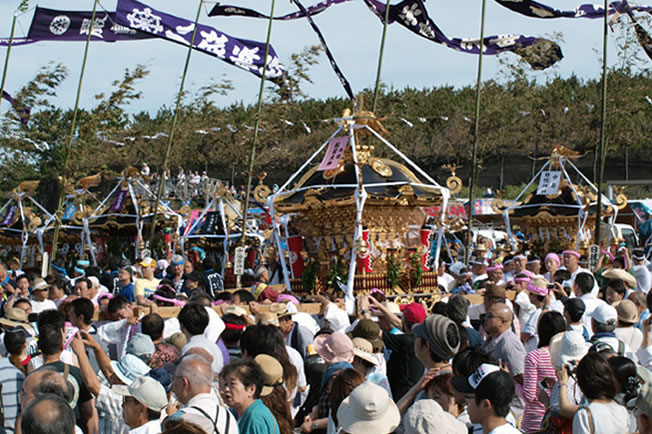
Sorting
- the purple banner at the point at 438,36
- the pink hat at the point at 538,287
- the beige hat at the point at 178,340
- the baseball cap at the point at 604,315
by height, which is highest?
the purple banner at the point at 438,36

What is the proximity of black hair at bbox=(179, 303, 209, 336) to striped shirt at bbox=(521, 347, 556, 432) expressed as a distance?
2.46m

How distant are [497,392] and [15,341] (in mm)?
3694

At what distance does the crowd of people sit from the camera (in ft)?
14.7

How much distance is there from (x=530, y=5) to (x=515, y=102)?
2219 cm

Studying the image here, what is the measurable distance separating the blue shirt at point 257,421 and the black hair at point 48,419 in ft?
3.35

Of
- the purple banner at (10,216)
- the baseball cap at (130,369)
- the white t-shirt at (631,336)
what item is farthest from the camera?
the purple banner at (10,216)

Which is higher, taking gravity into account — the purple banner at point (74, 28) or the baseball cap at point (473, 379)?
the purple banner at point (74, 28)

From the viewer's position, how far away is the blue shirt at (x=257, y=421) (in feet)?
15.4

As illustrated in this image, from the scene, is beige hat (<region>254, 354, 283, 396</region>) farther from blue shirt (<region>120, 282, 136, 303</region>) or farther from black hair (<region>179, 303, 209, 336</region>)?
blue shirt (<region>120, 282, 136, 303</region>)

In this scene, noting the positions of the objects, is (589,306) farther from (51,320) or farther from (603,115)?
(603,115)

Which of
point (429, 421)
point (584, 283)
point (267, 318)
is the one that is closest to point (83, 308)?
point (267, 318)

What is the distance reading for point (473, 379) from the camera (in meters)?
4.73

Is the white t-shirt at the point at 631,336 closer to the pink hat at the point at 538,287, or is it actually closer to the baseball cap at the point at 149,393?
the pink hat at the point at 538,287

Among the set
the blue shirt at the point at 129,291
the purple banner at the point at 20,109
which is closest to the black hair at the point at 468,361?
the blue shirt at the point at 129,291
